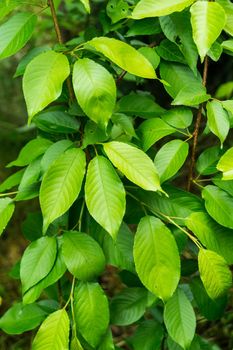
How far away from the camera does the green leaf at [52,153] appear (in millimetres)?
884

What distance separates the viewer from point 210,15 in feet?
2.41

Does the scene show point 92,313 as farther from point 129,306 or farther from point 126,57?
point 126,57

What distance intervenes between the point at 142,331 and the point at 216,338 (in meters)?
0.85

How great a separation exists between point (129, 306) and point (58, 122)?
1.57 feet

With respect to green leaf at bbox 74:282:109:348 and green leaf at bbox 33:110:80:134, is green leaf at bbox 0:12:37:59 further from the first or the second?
green leaf at bbox 74:282:109:348

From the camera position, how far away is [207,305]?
39.2 inches

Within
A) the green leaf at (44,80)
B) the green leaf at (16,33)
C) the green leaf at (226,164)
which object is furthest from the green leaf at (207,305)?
the green leaf at (16,33)

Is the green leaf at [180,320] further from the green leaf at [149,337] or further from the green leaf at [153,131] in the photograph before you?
the green leaf at [153,131]

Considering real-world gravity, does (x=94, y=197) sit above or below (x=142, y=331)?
above

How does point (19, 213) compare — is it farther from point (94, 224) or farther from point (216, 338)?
point (94, 224)

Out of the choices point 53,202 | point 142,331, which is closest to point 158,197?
point 53,202

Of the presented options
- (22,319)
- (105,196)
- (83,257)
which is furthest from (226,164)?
(22,319)

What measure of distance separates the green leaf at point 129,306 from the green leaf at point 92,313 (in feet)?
0.53

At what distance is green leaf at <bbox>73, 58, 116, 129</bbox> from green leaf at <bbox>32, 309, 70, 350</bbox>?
406mm
